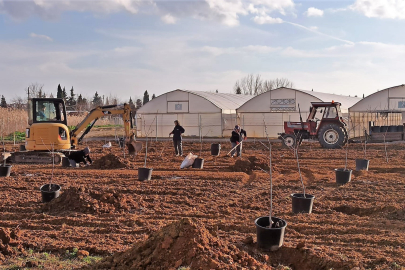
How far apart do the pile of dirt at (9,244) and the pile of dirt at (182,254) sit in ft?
4.52

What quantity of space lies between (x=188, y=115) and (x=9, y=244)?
22.3 meters

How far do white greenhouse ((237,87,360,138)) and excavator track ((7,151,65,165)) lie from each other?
14543 mm

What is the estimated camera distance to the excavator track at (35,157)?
45.1 ft

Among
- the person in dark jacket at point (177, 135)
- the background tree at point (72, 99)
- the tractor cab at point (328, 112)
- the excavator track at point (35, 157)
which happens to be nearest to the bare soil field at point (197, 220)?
the excavator track at point (35, 157)

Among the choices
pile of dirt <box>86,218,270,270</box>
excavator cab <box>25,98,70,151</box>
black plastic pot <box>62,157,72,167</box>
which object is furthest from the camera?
black plastic pot <box>62,157,72,167</box>

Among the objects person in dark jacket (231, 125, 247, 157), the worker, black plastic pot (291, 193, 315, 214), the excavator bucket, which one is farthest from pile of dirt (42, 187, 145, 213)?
the excavator bucket

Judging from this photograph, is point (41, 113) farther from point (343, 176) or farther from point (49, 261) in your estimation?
point (343, 176)

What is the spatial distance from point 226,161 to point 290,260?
29.9 ft

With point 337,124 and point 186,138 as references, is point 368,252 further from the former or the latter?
point 186,138

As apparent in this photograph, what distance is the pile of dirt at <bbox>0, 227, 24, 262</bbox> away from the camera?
16.0 feet

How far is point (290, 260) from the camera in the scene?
477 centimetres

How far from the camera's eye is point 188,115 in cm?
2706

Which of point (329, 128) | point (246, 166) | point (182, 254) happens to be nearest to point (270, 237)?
point (182, 254)

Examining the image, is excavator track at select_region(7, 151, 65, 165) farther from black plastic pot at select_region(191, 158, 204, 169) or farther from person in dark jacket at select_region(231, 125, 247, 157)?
person in dark jacket at select_region(231, 125, 247, 157)
